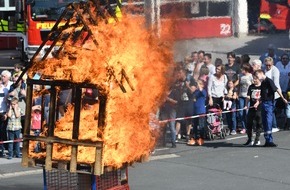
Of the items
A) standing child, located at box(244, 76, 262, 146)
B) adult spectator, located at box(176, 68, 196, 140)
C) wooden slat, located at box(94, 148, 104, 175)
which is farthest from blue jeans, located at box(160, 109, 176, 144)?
wooden slat, located at box(94, 148, 104, 175)

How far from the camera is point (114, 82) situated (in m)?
8.87

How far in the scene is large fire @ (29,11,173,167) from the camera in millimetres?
8906

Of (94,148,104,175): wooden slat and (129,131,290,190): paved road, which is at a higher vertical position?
(94,148,104,175): wooden slat

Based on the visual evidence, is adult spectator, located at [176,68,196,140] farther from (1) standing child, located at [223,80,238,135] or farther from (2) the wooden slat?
(2) the wooden slat

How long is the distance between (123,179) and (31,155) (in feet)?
3.57

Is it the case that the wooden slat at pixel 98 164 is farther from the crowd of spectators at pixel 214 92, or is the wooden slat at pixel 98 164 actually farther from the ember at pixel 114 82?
the crowd of spectators at pixel 214 92

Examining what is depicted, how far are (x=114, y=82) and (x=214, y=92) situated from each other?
27.8 ft

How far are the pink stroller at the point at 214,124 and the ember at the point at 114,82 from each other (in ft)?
23.0

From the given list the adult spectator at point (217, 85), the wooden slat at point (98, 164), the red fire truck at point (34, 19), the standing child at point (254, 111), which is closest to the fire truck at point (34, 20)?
the red fire truck at point (34, 19)

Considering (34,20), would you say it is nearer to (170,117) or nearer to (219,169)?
(170,117)

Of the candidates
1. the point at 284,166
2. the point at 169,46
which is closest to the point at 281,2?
the point at 284,166

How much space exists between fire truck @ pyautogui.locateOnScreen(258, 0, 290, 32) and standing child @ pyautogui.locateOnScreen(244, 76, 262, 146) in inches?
541

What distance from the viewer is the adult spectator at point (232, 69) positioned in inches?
694

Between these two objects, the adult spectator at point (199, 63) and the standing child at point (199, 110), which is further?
the adult spectator at point (199, 63)
